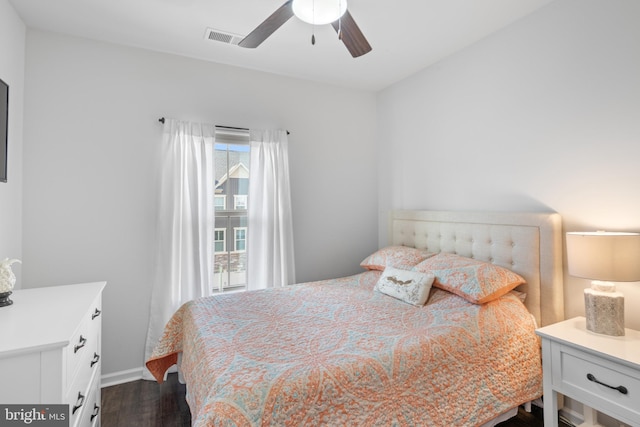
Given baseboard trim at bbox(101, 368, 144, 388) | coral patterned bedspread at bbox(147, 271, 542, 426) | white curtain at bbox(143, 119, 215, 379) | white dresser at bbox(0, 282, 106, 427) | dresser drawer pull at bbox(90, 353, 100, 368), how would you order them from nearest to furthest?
white dresser at bbox(0, 282, 106, 427) → coral patterned bedspread at bbox(147, 271, 542, 426) → dresser drawer pull at bbox(90, 353, 100, 368) → baseboard trim at bbox(101, 368, 144, 388) → white curtain at bbox(143, 119, 215, 379)

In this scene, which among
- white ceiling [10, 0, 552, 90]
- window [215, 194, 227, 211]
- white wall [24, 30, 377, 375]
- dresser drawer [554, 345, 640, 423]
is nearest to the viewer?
dresser drawer [554, 345, 640, 423]

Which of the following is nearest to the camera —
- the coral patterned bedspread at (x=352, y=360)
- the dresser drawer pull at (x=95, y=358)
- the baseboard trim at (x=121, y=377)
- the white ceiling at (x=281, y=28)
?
the coral patterned bedspread at (x=352, y=360)

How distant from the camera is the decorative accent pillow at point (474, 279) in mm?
2035

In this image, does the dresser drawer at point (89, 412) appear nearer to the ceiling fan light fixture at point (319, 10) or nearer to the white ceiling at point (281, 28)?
the ceiling fan light fixture at point (319, 10)

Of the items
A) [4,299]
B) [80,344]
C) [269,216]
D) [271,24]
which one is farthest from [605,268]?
[4,299]

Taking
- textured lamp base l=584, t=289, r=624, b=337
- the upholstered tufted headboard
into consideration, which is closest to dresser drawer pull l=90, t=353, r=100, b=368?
the upholstered tufted headboard

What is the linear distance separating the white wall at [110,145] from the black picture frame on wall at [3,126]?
46cm

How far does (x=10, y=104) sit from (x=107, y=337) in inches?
72.2

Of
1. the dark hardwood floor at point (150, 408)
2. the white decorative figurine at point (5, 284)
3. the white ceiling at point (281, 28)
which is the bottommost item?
the dark hardwood floor at point (150, 408)

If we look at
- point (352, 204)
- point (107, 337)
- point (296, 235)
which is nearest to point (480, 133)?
point (352, 204)

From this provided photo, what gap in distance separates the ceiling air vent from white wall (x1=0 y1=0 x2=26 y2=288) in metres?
1.22

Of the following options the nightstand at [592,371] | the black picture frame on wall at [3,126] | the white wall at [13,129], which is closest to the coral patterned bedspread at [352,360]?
the nightstand at [592,371]

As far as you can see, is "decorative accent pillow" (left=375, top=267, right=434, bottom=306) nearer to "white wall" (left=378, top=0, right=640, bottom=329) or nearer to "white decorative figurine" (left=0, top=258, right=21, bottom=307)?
"white wall" (left=378, top=0, right=640, bottom=329)

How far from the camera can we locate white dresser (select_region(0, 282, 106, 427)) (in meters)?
1.09
